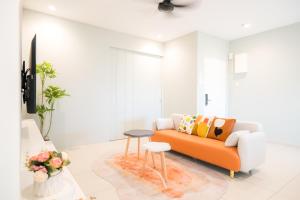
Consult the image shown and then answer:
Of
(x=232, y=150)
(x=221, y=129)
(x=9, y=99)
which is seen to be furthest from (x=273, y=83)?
(x=9, y=99)

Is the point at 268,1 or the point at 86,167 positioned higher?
the point at 268,1

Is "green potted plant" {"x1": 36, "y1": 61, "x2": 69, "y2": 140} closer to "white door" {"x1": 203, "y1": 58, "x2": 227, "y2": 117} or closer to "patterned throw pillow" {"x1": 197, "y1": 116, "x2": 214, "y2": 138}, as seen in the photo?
"patterned throw pillow" {"x1": 197, "y1": 116, "x2": 214, "y2": 138}

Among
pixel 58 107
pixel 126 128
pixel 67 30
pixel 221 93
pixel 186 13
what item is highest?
pixel 186 13

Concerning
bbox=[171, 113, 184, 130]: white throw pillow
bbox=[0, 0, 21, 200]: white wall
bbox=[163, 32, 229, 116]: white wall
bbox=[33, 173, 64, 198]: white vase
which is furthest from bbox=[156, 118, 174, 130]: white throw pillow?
bbox=[0, 0, 21, 200]: white wall

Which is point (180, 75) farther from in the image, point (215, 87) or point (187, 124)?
point (187, 124)

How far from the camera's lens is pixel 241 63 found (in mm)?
5008

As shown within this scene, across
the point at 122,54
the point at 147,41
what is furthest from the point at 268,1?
the point at 122,54

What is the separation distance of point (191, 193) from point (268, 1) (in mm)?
3415

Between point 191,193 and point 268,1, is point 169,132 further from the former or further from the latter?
point 268,1

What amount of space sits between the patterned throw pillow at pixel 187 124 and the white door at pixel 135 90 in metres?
1.72

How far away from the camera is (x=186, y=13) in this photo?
3.64m

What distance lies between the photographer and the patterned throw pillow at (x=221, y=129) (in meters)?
2.95

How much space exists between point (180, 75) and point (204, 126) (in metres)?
2.11

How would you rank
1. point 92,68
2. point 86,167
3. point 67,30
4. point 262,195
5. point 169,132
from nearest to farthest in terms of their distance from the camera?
1. point 262,195
2. point 86,167
3. point 169,132
4. point 67,30
5. point 92,68
